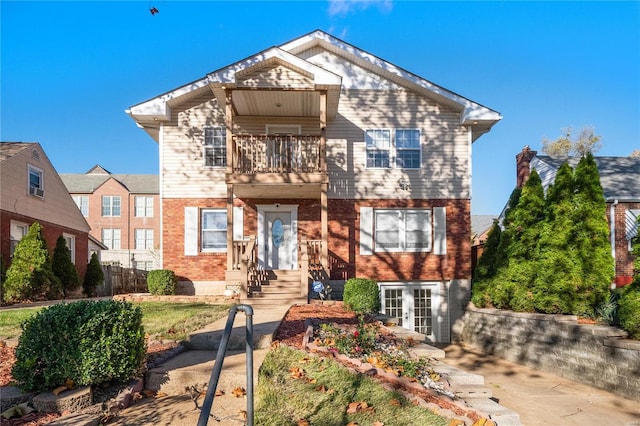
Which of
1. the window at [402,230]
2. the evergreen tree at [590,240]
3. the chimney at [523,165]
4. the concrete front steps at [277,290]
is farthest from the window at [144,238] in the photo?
the evergreen tree at [590,240]

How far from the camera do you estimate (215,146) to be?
13656mm

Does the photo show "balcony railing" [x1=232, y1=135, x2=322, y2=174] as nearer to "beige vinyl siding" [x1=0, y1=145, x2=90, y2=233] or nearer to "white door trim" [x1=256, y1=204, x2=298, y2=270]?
"white door trim" [x1=256, y1=204, x2=298, y2=270]

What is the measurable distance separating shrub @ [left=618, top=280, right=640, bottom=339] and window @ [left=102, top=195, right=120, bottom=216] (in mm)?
39191

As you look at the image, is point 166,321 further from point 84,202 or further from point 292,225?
point 84,202

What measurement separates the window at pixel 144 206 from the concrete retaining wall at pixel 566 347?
1335 inches

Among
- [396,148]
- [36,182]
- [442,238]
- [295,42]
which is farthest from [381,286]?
[36,182]

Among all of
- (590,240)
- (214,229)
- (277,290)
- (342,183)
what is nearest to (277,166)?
(342,183)

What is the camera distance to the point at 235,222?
533 inches

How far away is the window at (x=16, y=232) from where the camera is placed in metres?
15.9

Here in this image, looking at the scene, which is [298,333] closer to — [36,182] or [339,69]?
[339,69]

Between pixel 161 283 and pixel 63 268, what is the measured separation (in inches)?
259

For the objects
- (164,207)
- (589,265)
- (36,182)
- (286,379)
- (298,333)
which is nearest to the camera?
(286,379)

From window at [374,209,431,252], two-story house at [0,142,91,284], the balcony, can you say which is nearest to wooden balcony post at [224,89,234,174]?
the balcony

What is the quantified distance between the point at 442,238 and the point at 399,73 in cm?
555
